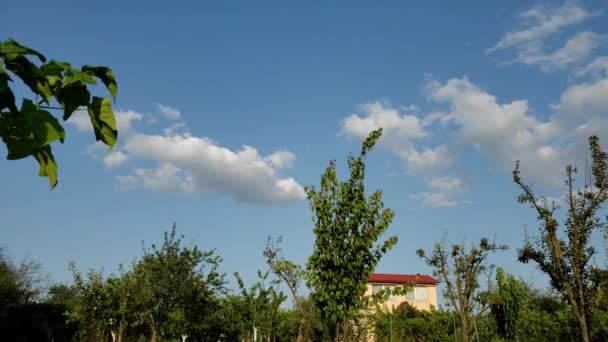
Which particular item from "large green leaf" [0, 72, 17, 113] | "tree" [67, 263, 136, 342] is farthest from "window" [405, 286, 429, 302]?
"large green leaf" [0, 72, 17, 113]

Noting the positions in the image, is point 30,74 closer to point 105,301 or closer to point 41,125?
point 41,125

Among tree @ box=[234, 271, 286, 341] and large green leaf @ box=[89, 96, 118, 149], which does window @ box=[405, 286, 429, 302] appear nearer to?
tree @ box=[234, 271, 286, 341]

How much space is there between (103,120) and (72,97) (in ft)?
0.39

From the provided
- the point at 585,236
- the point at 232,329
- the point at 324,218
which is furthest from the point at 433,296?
the point at 324,218

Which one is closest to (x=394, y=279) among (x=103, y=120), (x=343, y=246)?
(x=343, y=246)

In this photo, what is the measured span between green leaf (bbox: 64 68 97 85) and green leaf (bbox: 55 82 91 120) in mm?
23

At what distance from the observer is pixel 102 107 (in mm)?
1631

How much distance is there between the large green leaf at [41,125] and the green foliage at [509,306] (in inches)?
1031

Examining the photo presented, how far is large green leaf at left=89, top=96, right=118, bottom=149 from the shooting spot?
5.32 ft

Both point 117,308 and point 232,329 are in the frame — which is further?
point 232,329

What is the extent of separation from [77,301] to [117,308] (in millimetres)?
3264

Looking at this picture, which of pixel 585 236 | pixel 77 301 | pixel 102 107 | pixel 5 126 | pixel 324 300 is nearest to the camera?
pixel 5 126

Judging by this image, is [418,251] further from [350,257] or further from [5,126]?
[5,126]

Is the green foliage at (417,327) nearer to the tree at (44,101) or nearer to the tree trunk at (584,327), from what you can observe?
the tree trunk at (584,327)
